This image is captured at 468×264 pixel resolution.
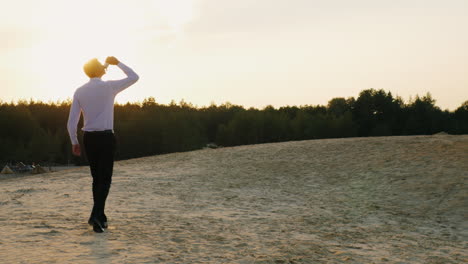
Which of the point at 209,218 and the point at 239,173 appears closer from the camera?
the point at 209,218

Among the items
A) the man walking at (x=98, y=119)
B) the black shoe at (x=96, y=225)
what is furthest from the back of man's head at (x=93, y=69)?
the black shoe at (x=96, y=225)

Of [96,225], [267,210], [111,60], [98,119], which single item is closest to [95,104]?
[98,119]

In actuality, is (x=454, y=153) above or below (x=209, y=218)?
above

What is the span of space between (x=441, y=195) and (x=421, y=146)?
658 cm

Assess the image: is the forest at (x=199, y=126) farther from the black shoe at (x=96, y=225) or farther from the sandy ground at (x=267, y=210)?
the black shoe at (x=96, y=225)

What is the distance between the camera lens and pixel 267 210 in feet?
31.5

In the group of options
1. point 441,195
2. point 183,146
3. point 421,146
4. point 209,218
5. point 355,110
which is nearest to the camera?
point 209,218

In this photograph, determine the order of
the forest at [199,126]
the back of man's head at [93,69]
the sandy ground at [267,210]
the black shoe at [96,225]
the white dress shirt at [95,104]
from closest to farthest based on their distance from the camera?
the sandy ground at [267,210]
the white dress shirt at [95,104]
the back of man's head at [93,69]
the black shoe at [96,225]
the forest at [199,126]

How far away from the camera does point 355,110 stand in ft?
213

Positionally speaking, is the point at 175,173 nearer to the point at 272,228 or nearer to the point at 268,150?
the point at 268,150

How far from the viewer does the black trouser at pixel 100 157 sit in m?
6.11

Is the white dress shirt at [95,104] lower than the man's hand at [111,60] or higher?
lower

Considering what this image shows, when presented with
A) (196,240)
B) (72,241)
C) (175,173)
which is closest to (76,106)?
(72,241)

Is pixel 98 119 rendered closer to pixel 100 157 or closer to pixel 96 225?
pixel 100 157
